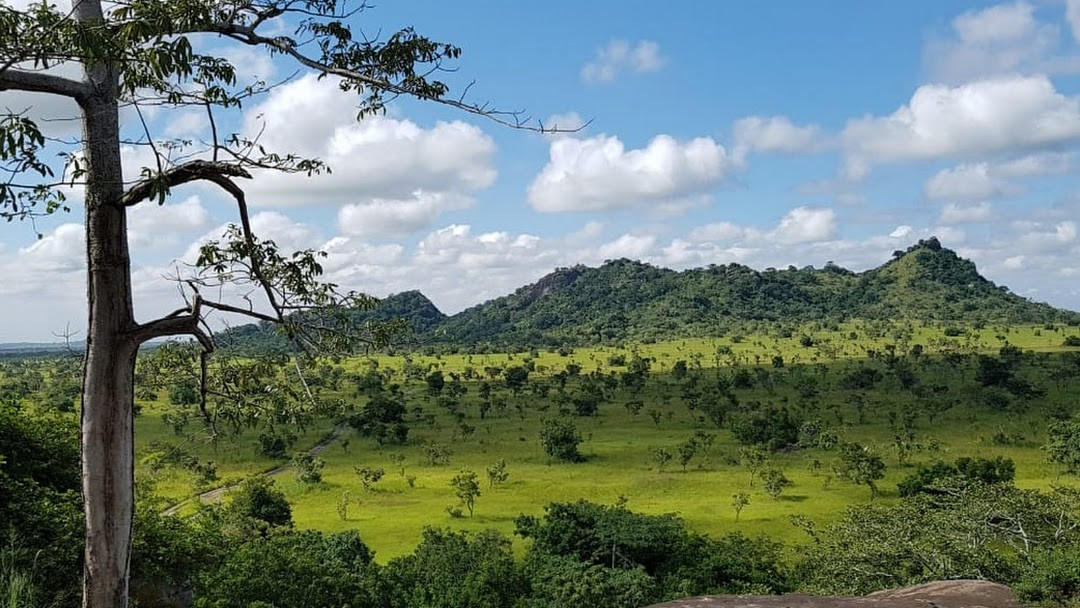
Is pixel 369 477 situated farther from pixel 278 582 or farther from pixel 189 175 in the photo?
pixel 189 175

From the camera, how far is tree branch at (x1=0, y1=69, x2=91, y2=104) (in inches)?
248

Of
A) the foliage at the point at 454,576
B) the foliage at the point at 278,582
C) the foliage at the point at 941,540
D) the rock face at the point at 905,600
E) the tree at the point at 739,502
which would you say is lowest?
the tree at the point at 739,502

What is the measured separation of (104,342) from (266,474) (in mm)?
53063

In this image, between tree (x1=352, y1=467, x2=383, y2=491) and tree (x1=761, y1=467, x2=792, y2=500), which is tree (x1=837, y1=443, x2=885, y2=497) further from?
tree (x1=352, y1=467, x2=383, y2=491)

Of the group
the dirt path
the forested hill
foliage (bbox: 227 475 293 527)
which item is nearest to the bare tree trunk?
the dirt path

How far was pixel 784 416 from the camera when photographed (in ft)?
198

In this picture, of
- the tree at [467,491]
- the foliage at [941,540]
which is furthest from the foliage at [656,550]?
the tree at [467,491]

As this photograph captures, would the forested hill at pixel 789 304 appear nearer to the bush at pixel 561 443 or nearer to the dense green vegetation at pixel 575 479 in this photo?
the dense green vegetation at pixel 575 479

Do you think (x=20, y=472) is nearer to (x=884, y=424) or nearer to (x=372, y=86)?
(x=372, y=86)

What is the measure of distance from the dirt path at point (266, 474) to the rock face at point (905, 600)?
28.2m

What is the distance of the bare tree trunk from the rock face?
22.2 ft

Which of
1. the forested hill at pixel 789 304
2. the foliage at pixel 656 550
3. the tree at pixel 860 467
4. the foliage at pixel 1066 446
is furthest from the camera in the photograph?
the forested hill at pixel 789 304

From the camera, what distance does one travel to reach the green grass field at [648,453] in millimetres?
42500

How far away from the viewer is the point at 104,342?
7043 mm
